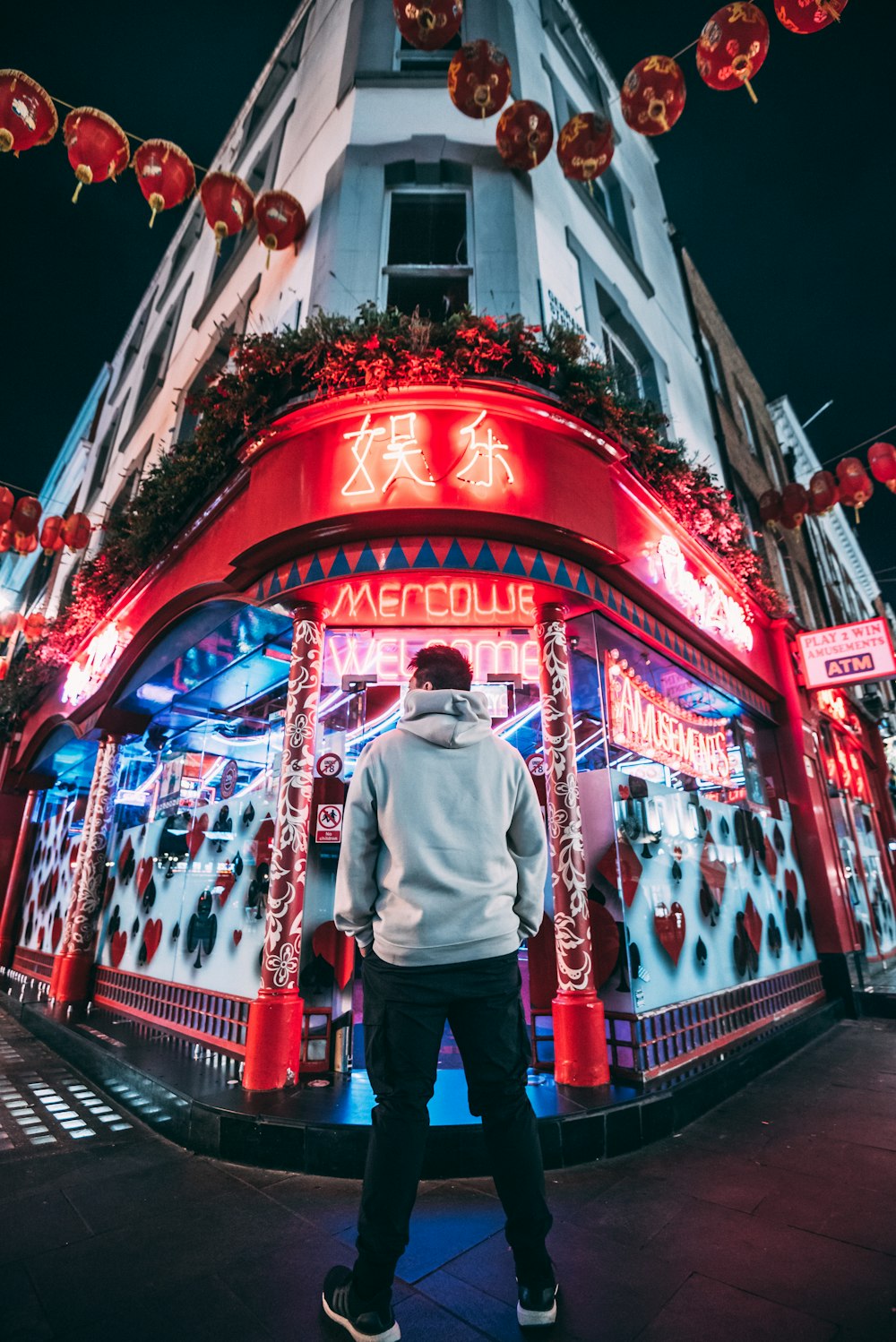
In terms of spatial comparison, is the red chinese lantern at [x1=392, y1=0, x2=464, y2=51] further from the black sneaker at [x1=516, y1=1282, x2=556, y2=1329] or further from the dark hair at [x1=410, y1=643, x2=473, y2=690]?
the black sneaker at [x1=516, y1=1282, x2=556, y2=1329]

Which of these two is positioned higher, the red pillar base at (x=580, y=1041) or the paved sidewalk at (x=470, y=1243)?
the red pillar base at (x=580, y=1041)

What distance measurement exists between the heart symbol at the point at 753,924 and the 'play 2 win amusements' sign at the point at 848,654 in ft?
14.0

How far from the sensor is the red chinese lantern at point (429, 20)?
203 inches

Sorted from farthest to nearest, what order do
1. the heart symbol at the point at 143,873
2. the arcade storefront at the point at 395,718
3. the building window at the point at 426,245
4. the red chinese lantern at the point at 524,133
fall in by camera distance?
1. the building window at the point at 426,245
2. the heart symbol at the point at 143,873
3. the red chinese lantern at the point at 524,133
4. the arcade storefront at the point at 395,718

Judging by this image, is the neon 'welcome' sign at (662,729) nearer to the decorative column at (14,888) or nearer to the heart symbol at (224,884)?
the heart symbol at (224,884)

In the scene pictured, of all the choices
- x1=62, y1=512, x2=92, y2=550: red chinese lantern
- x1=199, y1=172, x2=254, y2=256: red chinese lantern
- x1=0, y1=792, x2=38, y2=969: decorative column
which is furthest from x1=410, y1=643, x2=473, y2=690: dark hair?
x1=0, y1=792, x2=38, y2=969: decorative column

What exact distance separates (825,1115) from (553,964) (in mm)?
2069

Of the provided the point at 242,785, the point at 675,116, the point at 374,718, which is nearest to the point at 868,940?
the point at 374,718

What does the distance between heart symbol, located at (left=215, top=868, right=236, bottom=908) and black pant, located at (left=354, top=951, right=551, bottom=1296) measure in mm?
3599

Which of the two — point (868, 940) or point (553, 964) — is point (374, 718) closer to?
point (553, 964)

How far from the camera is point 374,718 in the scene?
22.8 ft

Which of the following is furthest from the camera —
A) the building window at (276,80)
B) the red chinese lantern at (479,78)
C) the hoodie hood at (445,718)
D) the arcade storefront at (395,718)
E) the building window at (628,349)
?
the building window at (276,80)

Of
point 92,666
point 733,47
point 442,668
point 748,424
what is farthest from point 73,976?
point 748,424

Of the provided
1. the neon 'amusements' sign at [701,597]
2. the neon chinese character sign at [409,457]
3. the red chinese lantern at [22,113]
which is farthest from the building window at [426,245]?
the neon 'amusements' sign at [701,597]
